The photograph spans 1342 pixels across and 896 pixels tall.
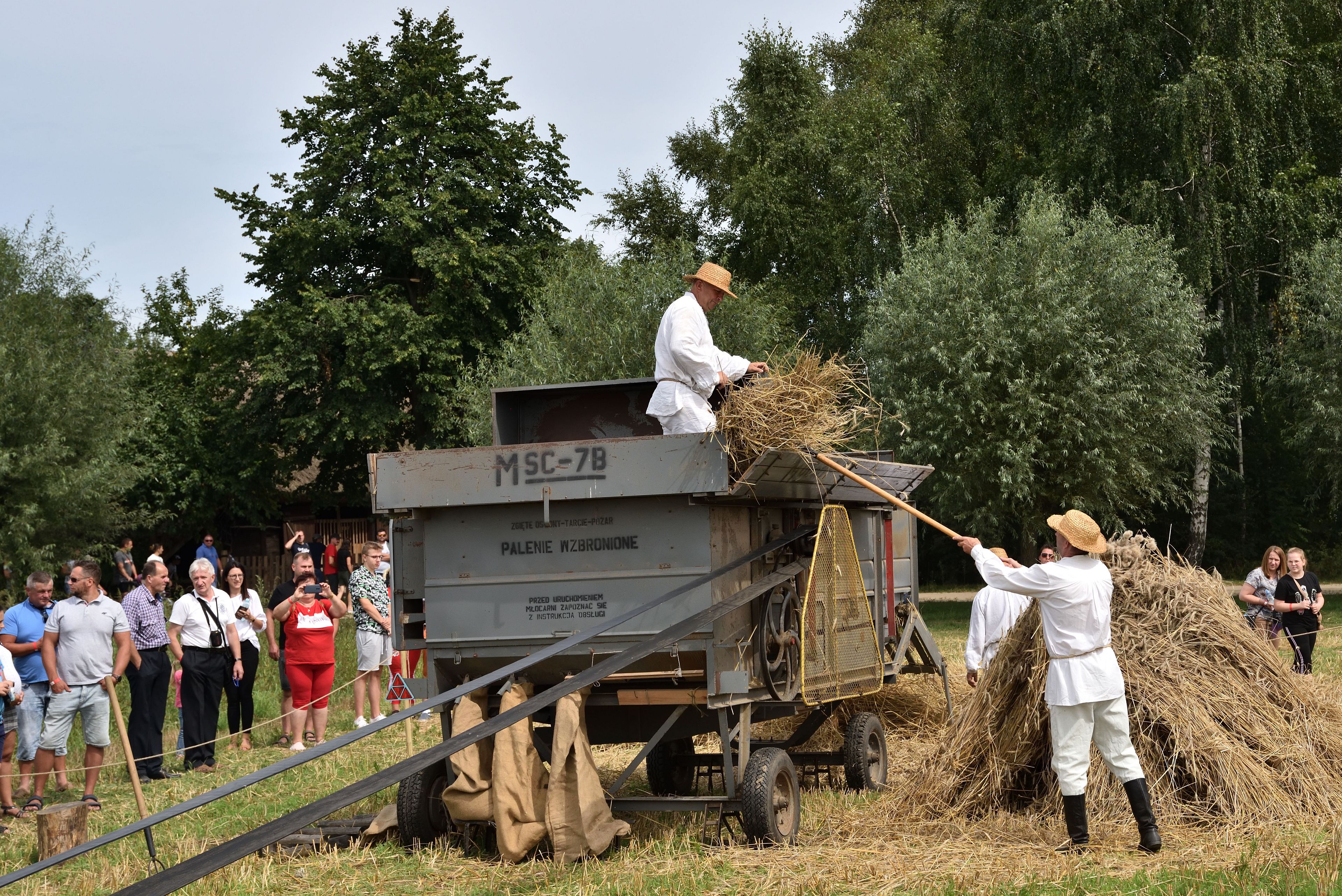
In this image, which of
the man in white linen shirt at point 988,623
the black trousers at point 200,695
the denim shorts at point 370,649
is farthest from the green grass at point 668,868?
the denim shorts at point 370,649

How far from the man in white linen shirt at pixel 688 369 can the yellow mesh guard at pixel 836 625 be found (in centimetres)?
97

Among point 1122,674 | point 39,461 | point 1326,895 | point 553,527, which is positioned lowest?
point 1326,895

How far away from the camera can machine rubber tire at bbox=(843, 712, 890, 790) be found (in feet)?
28.9

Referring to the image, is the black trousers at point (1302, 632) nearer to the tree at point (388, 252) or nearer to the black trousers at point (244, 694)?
the black trousers at point (244, 694)

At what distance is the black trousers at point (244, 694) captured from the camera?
12297mm

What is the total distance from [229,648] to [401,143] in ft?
62.6

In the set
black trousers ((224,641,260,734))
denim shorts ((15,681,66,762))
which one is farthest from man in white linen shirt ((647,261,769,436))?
black trousers ((224,641,260,734))

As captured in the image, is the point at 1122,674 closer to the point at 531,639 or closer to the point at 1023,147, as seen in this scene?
the point at 531,639

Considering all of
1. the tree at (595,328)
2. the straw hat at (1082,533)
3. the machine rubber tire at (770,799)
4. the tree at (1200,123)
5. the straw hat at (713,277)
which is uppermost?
the tree at (1200,123)

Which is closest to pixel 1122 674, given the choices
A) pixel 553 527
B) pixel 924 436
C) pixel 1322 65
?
pixel 553 527

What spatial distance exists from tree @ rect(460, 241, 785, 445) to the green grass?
49.3 feet

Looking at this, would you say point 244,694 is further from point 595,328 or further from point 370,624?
point 595,328

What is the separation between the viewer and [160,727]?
11.0m

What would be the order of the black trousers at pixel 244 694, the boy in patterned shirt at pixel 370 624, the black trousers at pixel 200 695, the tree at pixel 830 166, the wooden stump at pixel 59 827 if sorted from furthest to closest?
the tree at pixel 830 166
the boy in patterned shirt at pixel 370 624
the black trousers at pixel 244 694
the black trousers at pixel 200 695
the wooden stump at pixel 59 827
